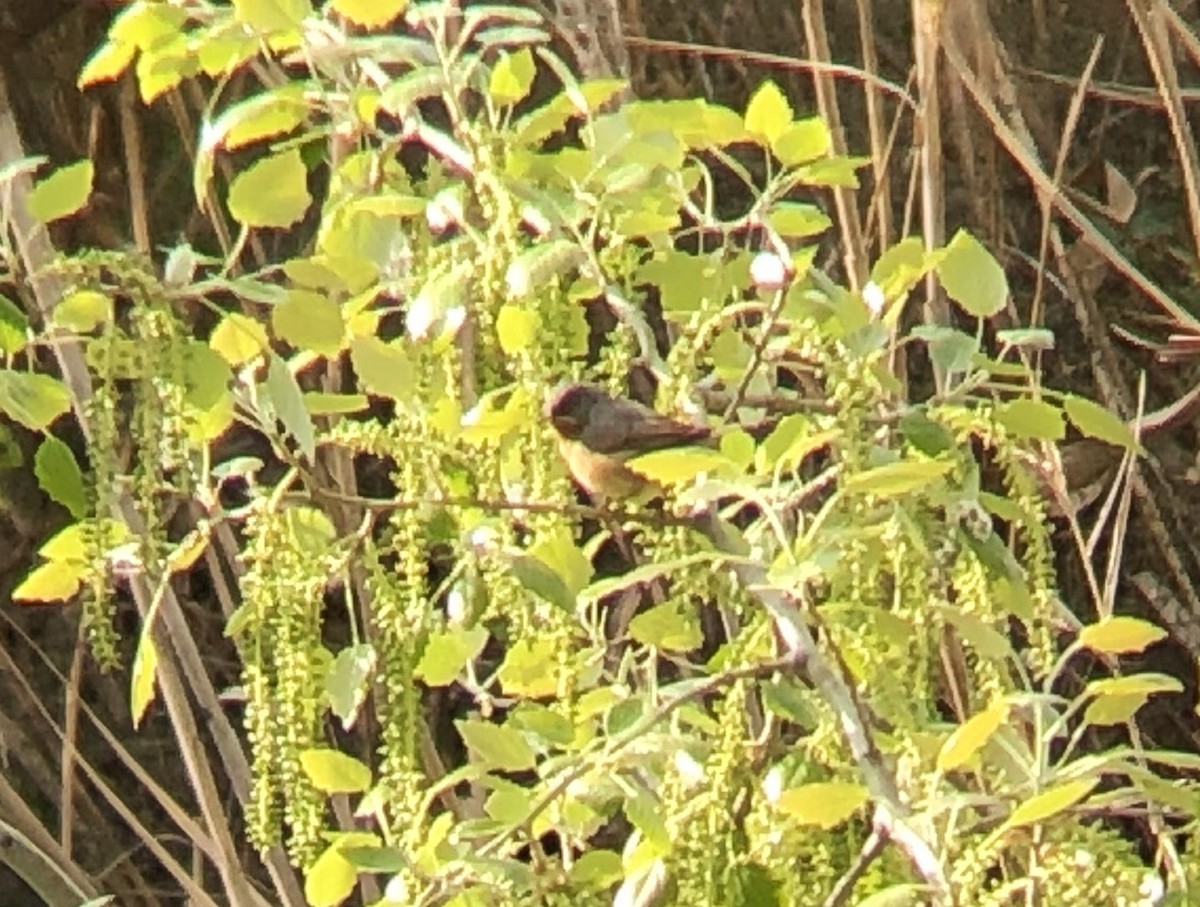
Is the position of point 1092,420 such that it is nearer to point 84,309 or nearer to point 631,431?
point 631,431

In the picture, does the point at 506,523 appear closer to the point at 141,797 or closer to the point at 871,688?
the point at 871,688

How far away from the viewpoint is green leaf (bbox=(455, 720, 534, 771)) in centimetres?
79

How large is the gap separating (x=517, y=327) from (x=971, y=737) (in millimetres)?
236

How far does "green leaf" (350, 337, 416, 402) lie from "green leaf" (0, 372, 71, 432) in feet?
0.37

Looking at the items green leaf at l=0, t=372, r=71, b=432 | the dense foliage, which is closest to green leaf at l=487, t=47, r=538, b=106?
the dense foliage

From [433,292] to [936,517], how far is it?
0.77 ft

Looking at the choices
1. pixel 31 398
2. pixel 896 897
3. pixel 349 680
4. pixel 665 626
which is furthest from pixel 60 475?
pixel 896 897

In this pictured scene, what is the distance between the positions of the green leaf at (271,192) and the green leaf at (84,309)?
4.5 inches

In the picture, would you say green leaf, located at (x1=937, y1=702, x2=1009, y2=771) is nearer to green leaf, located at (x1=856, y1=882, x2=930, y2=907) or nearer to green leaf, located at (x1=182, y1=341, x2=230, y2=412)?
green leaf, located at (x1=856, y1=882, x2=930, y2=907)

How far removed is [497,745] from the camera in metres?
0.79

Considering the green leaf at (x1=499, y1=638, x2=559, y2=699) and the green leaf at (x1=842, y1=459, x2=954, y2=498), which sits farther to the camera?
the green leaf at (x1=499, y1=638, x2=559, y2=699)

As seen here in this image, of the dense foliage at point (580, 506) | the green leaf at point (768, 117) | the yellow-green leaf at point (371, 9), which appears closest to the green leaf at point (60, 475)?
the dense foliage at point (580, 506)

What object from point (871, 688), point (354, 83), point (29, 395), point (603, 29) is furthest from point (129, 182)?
point (871, 688)

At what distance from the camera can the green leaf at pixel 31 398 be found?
0.71 m
